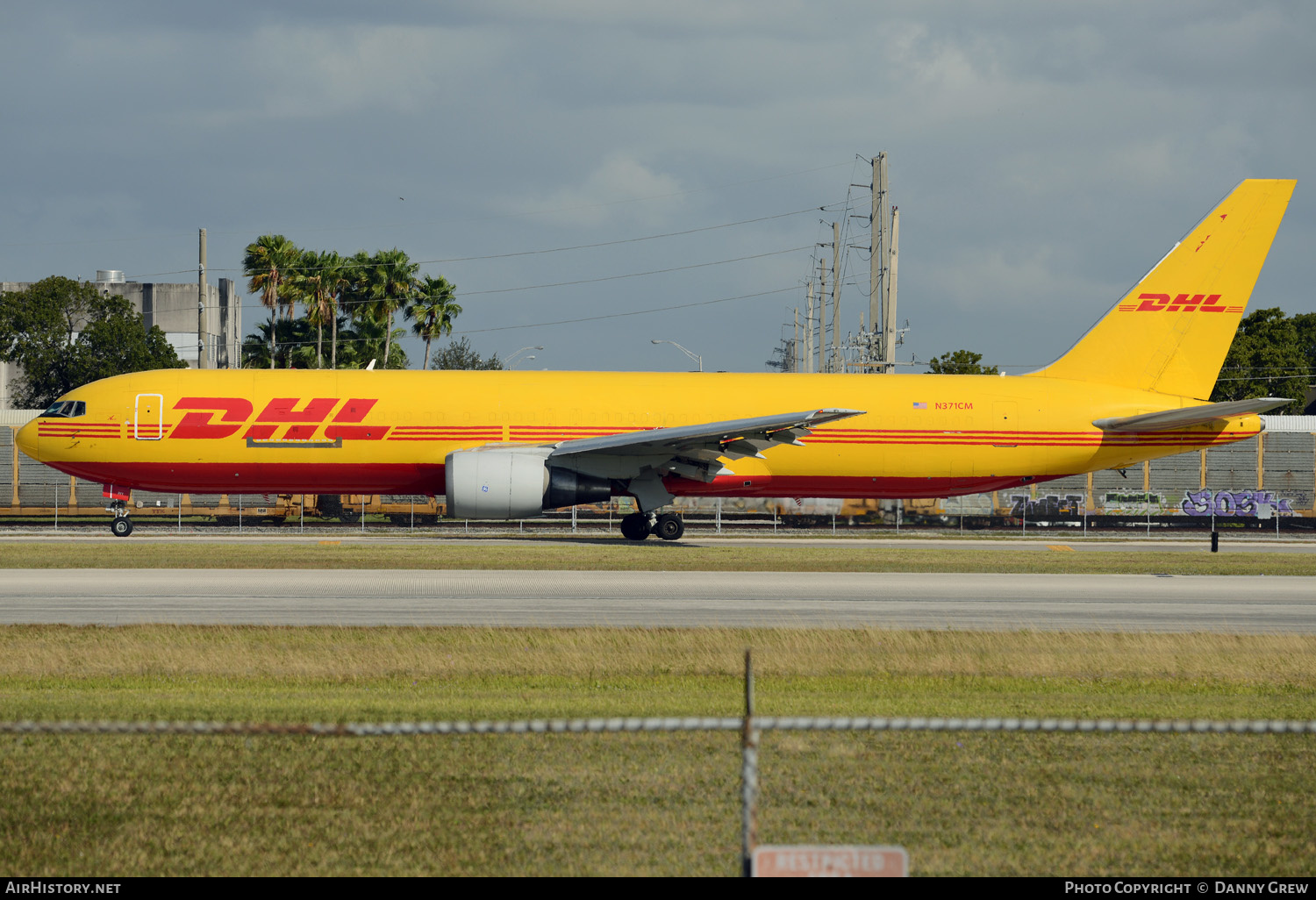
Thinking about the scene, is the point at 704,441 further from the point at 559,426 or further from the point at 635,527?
the point at 559,426

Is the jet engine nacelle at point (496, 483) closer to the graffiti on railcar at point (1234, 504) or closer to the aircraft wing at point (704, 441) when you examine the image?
the aircraft wing at point (704, 441)

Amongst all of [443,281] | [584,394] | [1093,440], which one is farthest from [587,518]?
[443,281]

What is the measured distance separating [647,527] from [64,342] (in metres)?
63.2

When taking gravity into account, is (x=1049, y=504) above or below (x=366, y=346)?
below

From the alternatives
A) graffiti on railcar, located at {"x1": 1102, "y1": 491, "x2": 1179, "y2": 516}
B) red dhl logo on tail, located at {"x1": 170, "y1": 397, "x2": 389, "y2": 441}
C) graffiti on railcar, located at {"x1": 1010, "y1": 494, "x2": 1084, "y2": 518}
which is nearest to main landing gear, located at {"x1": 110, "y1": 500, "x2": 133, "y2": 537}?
red dhl logo on tail, located at {"x1": 170, "y1": 397, "x2": 389, "y2": 441}

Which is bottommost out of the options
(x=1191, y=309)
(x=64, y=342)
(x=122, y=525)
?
(x=122, y=525)

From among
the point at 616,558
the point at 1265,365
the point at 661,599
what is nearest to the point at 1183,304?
the point at 616,558

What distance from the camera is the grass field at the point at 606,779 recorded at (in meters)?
7.14

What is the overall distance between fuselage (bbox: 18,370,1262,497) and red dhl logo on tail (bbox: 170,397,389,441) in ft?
0.13

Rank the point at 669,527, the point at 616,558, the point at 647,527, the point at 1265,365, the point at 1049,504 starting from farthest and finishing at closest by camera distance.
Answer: the point at 1265,365 → the point at 1049,504 → the point at 647,527 → the point at 669,527 → the point at 616,558

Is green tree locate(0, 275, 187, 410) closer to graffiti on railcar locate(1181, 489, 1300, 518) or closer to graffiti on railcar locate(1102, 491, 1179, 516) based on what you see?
graffiti on railcar locate(1102, 491, 1179, 516)

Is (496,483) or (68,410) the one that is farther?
(68,410)

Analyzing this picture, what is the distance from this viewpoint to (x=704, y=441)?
111ft

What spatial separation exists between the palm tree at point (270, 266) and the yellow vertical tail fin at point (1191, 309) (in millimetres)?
48532
